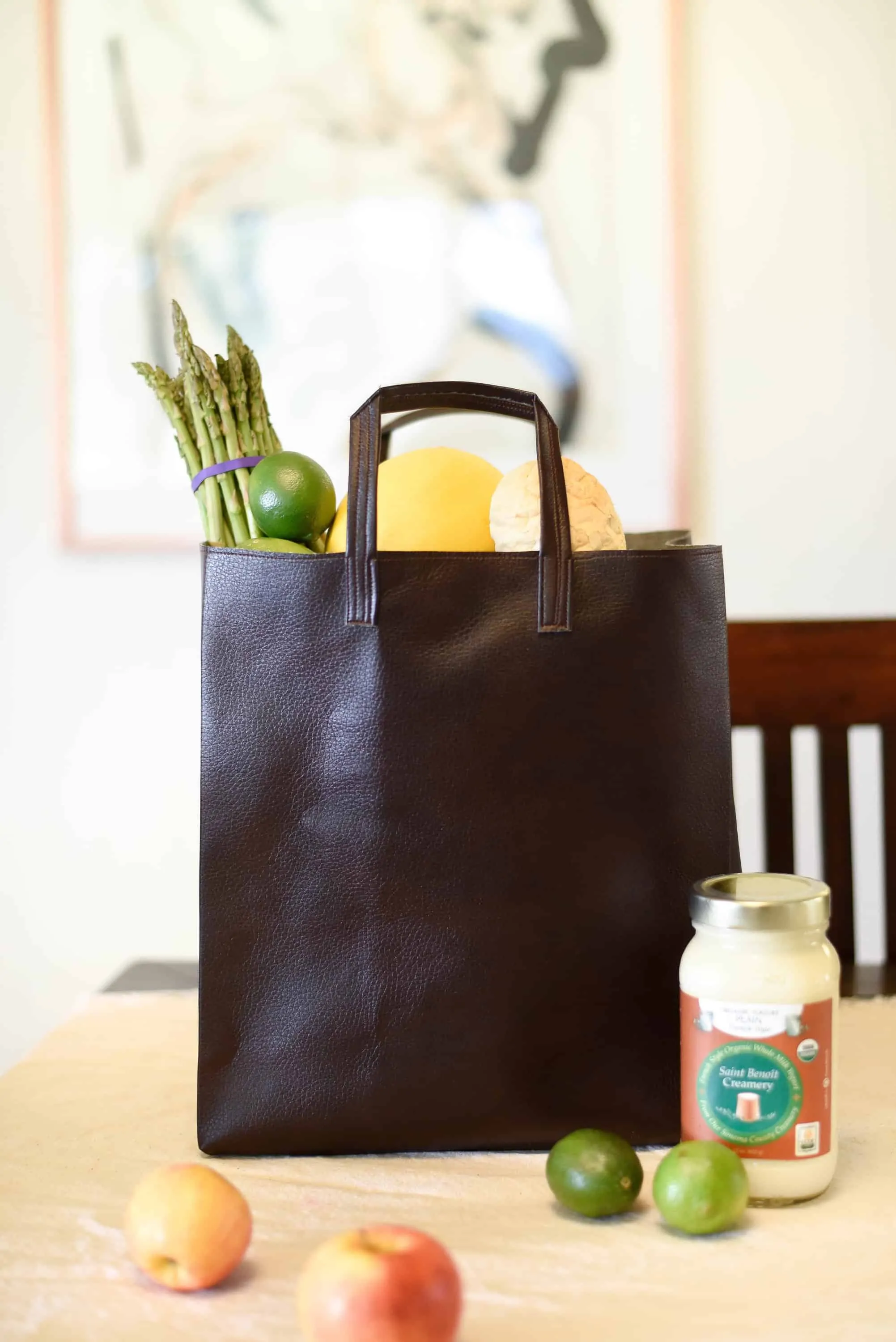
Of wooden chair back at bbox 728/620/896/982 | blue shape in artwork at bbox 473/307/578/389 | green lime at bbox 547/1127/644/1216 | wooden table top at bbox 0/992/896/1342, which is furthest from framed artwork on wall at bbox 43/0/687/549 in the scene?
green lime at bbox 547/1127/644/1216

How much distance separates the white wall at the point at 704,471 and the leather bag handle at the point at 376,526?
4.67ft

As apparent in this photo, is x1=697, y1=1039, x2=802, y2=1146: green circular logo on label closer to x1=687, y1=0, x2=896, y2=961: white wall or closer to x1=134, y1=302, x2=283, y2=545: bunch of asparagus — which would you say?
x1=134, y1=302, x2=283, y2=545: bunch of asparagus

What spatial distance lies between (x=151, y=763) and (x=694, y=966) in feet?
5.48

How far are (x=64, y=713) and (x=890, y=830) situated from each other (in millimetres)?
1460

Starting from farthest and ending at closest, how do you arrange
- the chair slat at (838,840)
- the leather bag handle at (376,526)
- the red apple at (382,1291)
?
the chair slat at (838,840), the leather bag handle at (376,526), the red apple at (382,1291)

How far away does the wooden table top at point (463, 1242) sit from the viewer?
0.59m

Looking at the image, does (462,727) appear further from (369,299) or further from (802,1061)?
(369,299)

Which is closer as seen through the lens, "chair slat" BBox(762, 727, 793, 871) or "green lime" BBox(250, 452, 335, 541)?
"green lime" BBox(250, 452, 335, 541)

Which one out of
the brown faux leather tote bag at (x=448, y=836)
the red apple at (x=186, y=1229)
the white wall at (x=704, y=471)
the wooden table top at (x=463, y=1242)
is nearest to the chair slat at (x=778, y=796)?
the wooden table top at (x=463, y=1242)

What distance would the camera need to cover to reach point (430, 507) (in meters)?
0.84

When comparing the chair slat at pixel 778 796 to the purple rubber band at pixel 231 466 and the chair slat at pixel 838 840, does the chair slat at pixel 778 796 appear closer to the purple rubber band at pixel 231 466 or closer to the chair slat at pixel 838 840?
the chair slat at pixel 838 840

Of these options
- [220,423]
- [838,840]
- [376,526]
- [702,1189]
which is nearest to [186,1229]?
[702,1189]

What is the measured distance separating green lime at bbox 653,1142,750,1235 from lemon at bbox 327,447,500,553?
400 mm

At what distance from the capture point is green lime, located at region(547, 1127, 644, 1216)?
68 cm
